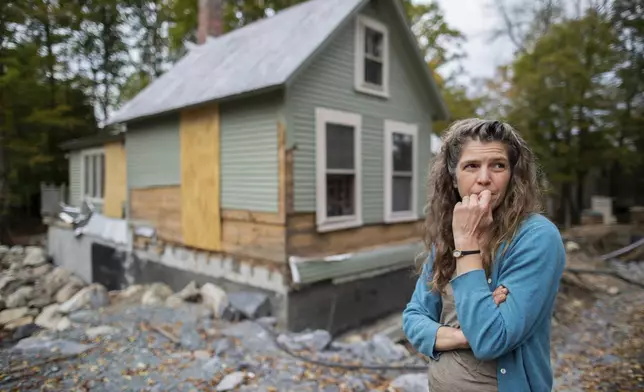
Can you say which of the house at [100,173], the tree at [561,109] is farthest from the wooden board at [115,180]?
the tree at [561,109]

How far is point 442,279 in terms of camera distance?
1.70 metres

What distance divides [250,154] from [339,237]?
6.81 ft

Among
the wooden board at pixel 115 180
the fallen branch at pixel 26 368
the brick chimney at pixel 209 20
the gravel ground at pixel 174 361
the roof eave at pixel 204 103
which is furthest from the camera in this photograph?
the brick chimney at pixel 209 20

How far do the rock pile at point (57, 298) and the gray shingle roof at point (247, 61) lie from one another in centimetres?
318

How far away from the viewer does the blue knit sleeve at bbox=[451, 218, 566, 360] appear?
1.32 meters

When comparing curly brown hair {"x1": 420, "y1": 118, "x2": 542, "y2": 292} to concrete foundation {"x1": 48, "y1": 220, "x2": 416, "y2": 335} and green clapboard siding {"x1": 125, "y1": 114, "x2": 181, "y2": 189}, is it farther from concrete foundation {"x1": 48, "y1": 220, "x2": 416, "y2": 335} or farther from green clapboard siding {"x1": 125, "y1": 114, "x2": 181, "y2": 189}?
green clapboard siding {"x1": 125, "y1": 114, "x2": 181, "y2": 189}

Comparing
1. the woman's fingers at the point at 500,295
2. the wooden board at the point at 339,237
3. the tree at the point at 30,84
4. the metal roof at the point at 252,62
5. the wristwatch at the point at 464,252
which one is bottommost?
the wooden board at the point at 339,237

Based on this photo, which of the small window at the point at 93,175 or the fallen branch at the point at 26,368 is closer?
the fallen branch at the point at 26,368

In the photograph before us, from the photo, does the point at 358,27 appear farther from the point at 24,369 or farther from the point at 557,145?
the point at 557,145

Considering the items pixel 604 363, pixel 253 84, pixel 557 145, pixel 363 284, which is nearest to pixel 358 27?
pixel 253 84

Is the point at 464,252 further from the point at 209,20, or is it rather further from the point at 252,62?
the point at 209,20

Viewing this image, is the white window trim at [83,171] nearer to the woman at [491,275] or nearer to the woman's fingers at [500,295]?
the woman at [491,275]

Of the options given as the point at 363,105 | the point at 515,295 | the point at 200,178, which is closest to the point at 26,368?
the point at 515,295

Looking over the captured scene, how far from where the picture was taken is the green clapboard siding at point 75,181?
39.0 feet
